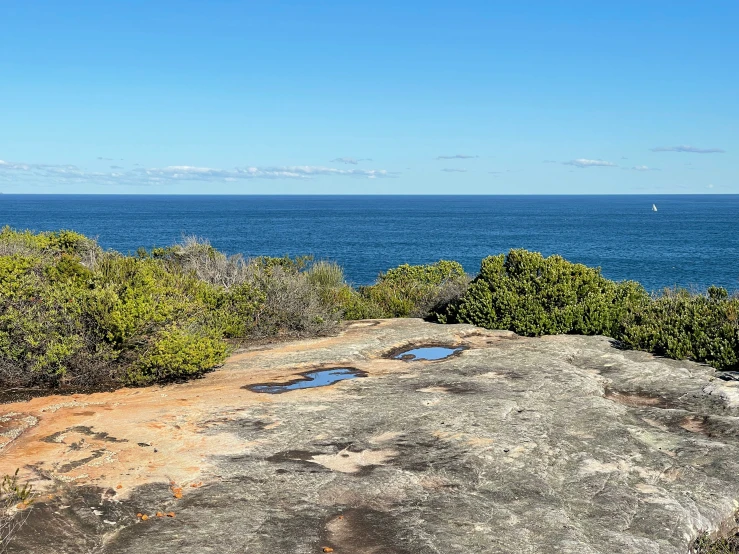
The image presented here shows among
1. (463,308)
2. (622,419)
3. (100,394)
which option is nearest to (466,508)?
(622,419)

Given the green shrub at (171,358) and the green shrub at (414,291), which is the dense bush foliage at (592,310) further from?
the green shrub at (171,358)

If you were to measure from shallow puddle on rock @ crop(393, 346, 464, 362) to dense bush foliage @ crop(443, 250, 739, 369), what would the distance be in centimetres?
201

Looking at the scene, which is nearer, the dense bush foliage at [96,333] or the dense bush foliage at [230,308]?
the dense bush foliage at [96,333]

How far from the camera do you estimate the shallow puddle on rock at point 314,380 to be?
913cm

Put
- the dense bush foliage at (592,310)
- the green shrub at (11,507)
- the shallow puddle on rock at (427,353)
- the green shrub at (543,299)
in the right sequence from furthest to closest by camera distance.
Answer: the green shrub at (543,299) < the shallow puddle on rock at (427,353) < the dense bush foliage at (592,310) < the green shrub at (11,507)

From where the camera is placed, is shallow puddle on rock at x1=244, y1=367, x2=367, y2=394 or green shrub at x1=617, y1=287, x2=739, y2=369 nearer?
shallow puddle on rock at x1=244, y1=367, x2=367, y2=394

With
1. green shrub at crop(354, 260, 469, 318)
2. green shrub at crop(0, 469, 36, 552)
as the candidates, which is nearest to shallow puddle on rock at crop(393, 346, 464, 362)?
green shrub at crop(354, 260, 469, 318)

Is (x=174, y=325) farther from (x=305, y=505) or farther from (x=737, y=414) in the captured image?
(x=737, y=414)

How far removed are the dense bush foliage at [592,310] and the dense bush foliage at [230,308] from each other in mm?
24

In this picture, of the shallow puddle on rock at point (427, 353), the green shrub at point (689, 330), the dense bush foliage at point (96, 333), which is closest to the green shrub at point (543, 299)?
the green shrub at point (689, 330)

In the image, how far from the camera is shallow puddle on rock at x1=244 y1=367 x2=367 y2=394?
9133 millimetres

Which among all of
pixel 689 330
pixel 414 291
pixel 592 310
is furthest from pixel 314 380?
pixel 414 291

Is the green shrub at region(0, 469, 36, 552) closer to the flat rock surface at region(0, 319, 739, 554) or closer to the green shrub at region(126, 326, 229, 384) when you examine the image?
the flat rock surface at region(0, 319, 739, 554)

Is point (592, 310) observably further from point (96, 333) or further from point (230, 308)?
point (96, 333)
